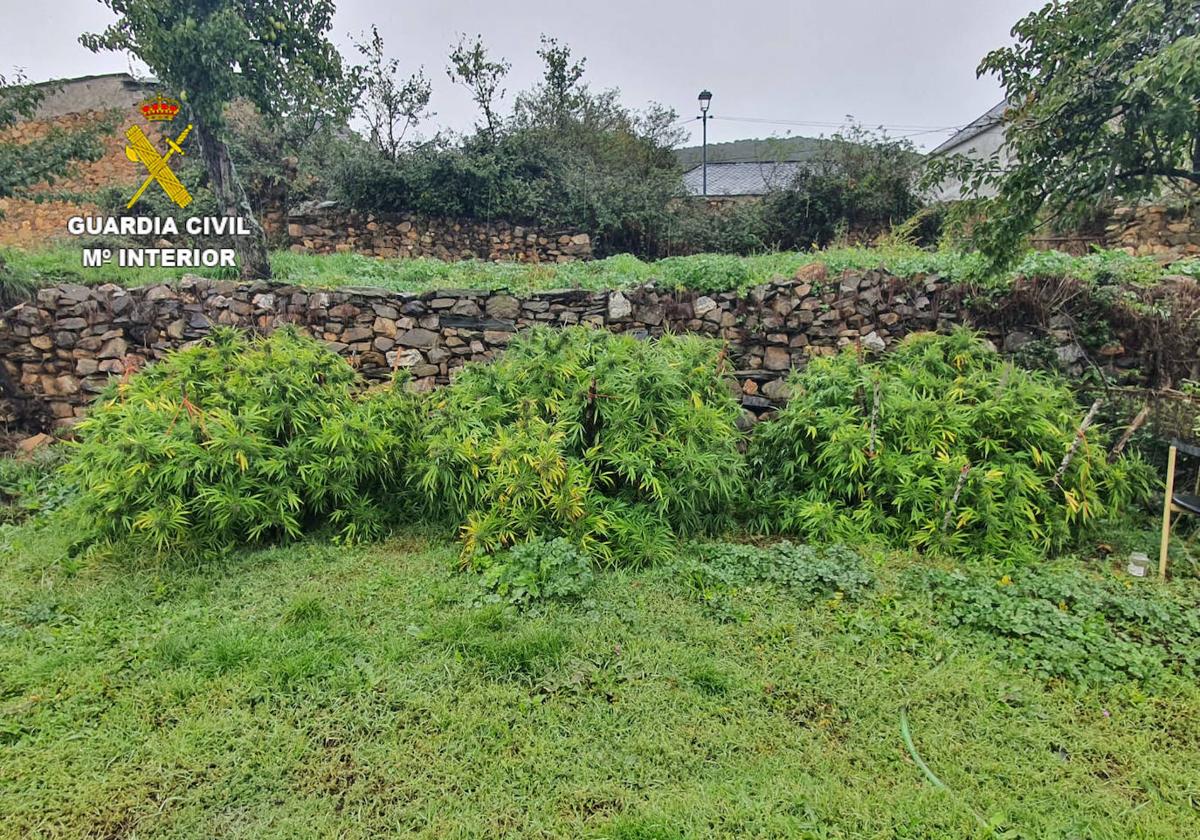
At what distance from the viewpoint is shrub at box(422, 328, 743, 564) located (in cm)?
297

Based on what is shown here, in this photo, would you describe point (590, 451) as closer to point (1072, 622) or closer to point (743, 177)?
point (1072, 622)

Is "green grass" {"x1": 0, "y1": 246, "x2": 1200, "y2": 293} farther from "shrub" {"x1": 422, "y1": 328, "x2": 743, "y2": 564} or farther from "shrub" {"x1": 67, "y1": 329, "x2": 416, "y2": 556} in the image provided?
"shrub" {"x1": 67, "y1": 329, "x2": 416, "y2": 556}

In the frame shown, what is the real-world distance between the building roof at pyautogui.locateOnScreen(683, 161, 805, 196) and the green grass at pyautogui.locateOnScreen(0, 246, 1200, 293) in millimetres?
4906

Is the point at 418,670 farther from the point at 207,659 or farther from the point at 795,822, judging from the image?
the point at 795,822

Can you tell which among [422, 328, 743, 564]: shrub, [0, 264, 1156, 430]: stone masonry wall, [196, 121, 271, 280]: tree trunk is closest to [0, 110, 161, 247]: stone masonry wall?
[196, 121, 271, 280]: tree trunk

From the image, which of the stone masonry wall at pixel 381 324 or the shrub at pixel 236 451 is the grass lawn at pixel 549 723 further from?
the stone masonry wall at pixel 381 324

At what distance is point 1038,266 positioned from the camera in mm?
4355

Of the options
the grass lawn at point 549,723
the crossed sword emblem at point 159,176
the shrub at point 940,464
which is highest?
the crossed sword emblem at point 159,176

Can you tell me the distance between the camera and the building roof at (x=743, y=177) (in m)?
10.4

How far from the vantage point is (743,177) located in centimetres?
1249

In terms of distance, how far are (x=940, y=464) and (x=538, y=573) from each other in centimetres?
222

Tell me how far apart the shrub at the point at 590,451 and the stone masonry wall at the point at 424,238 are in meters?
5.33

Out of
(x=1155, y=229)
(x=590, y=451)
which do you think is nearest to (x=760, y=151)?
(x=1155, y=229)

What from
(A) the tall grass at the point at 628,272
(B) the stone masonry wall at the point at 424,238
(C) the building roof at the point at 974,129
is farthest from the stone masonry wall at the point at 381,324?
(C) the building roof at the point at 974,129
